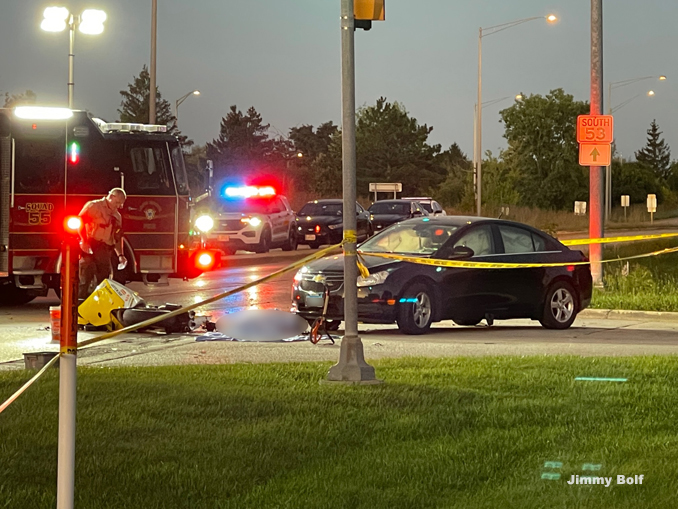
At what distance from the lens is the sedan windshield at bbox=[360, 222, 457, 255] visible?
15062mm

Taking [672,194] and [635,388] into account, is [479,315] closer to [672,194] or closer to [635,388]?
[635,388]

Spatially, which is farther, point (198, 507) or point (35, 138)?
point (35, 138)

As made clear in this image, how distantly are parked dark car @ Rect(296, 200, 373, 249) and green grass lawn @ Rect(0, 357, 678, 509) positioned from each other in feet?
87.0

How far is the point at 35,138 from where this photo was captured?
1822 cm

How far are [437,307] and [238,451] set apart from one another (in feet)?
Answer: 26.5

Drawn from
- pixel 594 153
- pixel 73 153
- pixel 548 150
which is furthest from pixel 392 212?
pixel 548 150

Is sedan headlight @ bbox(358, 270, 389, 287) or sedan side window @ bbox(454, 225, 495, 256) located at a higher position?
sedan side window @ bbox(454, 225, 495, 256)

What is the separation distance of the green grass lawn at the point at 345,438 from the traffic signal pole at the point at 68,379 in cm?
107

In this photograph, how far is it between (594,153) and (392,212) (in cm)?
2023

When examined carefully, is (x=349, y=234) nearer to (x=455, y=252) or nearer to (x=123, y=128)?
(x=455, y=252)

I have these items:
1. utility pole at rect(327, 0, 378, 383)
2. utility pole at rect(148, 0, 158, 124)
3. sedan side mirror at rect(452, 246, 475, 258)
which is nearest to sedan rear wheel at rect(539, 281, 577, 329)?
sedan side mirror at rect(452, 246, 475, 258)

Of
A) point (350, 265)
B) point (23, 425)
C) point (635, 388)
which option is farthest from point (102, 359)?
point (635, 388)

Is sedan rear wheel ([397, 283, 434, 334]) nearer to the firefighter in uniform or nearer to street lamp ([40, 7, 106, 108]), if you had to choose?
the firefighter in uniform

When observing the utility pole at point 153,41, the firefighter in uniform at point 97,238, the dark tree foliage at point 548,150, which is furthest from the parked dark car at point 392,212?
the dark tree foliage at point 548,150
